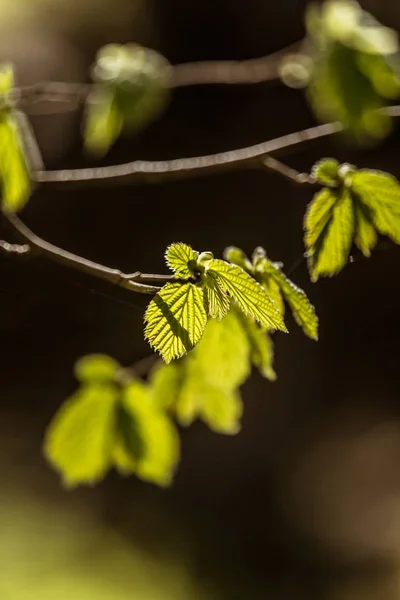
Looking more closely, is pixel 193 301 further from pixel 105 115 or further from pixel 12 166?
pixel 105 115

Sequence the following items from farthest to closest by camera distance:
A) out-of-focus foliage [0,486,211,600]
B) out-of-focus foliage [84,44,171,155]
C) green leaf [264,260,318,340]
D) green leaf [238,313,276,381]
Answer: out-of-focus foliage [0,486,211,600] < out-of-focus foliage [84,44,171,155] < green leaf [238,313,276,381] < green leaf [264,260,318,340]

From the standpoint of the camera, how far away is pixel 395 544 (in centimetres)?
364

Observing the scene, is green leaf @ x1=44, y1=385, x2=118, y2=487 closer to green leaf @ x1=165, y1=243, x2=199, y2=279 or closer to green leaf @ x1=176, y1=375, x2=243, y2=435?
green leaf @ x1=176, y1=375, x2=243, y2=435

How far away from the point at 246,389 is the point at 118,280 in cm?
341

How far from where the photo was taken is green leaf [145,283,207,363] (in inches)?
27.7

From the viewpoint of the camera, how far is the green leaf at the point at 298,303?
0.81 m

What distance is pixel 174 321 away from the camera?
2.31 ft

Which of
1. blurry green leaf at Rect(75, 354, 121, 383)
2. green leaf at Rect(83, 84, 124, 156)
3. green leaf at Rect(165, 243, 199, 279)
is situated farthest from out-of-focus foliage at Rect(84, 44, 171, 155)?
green leaf at Rect(165, 243, 199, 279)

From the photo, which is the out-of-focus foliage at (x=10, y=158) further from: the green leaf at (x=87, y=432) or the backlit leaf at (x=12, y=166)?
the green leaf at (x=87, y=432)

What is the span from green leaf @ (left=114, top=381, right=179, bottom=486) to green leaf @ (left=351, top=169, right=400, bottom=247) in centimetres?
56

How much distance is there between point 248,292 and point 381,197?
0.28 meters

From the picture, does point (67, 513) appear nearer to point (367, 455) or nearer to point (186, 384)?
point (367, 455)

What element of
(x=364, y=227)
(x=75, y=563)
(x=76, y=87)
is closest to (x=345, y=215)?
(x=364, y=227)

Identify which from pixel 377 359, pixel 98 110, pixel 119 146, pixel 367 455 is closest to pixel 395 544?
pixel 367 455
